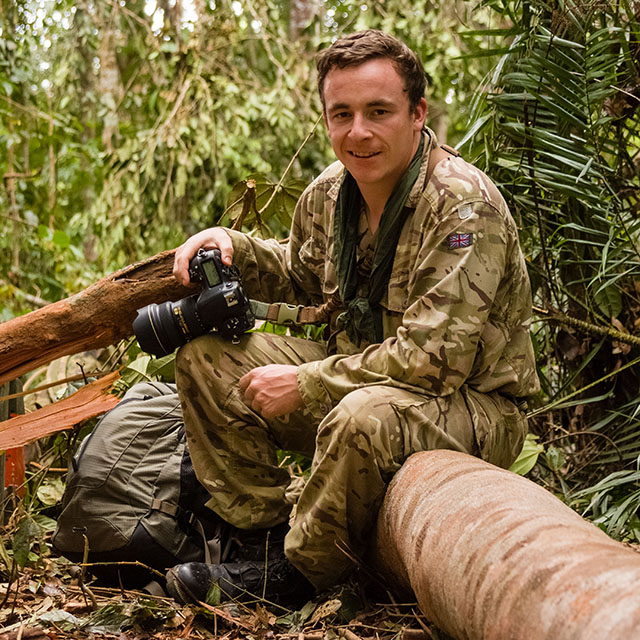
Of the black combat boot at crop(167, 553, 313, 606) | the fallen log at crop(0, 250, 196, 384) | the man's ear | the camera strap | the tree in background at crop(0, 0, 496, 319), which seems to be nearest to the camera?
the black combat boot at crop(167, 553, 313, 606)

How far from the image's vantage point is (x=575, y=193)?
10.9 ft

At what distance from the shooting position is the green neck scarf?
260 cm

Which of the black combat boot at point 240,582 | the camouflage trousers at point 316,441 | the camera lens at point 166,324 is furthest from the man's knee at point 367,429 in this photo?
the camera lens at point 166,324

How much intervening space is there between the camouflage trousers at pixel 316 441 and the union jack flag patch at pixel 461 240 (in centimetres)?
48

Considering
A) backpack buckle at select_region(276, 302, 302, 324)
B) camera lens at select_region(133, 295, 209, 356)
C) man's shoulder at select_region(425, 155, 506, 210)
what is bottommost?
backpack buckle at select_region(276, 302, 302, 324)

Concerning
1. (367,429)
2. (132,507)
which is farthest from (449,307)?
(132,507)

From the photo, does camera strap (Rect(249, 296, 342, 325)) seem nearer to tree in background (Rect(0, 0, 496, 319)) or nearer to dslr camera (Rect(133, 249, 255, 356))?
dslr camera (Rect(133, 249, 255, 356))

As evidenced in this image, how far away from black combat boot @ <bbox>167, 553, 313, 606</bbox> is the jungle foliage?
1110 millimetres

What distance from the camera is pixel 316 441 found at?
242 cm

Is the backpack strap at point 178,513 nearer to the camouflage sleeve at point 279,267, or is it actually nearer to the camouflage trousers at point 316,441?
the camouflage trousers at point 316,441

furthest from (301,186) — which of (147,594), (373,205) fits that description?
(147,594)

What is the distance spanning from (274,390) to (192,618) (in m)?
0.78

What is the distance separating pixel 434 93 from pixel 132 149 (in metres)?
2.69

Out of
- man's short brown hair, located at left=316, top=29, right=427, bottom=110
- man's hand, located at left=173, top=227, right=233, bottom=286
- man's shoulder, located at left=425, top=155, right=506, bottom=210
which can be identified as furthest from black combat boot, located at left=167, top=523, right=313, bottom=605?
man's short brown hair, located at left=316, top=29, right=427, bottom=110
